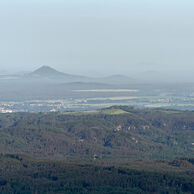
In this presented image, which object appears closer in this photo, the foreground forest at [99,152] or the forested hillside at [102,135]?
the foreground forest at [99,152]

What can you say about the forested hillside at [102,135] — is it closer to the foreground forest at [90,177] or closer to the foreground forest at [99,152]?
the foreground forest at [99,152]

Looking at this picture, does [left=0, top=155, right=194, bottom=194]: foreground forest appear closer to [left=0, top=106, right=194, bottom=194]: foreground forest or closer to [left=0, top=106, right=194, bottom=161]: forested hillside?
[left=0, top=106, right=194, bottom=194]: foreground forest

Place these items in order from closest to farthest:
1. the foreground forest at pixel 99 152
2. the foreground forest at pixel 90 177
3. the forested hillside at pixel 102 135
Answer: the foreground forest at pixel 90 177
the foreground forest at pixel 99 152
the forested hillside at pixel 102 135

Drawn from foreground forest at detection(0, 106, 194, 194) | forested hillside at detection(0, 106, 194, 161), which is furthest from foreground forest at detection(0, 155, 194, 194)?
forested hillside at detection(0, 106, 194, 161)

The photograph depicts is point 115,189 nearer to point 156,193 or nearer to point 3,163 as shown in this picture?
point 156,193

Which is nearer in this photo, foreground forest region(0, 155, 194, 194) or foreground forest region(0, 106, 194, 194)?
foreground forest region(0, 155, 194, 194)

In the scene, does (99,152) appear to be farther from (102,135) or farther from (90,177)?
(90,177)

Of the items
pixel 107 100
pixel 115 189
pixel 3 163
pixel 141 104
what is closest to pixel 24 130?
pixel 3 163

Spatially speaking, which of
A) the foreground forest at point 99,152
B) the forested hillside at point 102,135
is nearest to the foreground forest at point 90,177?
the foreground forest at point 99,152

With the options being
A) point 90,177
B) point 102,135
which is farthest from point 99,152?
point 90,177
